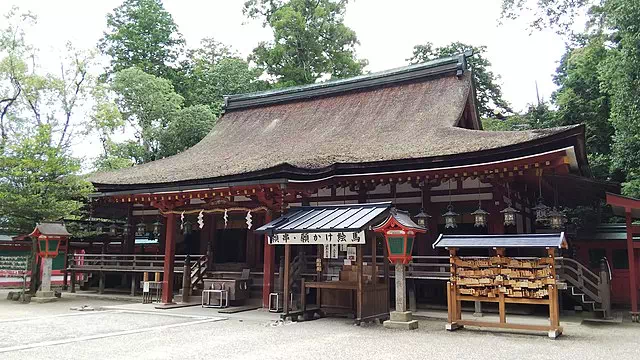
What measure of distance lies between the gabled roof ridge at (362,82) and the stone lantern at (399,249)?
29.5 feet

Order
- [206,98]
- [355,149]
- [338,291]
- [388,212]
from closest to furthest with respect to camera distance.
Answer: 1. [388,212]
2. [338,291]
3. [355,149]
4. [206,98]

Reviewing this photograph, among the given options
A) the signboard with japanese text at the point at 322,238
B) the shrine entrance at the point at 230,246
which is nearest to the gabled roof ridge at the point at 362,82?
the shrine entrance at the point at 230,246

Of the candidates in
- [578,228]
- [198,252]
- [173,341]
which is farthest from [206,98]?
[173,341]

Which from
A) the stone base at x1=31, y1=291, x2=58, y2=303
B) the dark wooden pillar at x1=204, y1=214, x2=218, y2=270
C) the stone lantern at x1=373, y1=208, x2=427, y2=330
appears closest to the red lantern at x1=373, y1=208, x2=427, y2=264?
the stone lantern at x1=373, y1=208, x2=427, y2=330

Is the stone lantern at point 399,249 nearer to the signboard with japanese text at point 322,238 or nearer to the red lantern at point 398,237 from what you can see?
the red lantern at point 398,237

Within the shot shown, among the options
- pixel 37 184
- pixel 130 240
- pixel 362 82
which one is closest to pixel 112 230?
pixel 130 240

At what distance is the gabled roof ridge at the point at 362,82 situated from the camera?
1683cm

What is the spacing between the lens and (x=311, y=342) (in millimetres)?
7824

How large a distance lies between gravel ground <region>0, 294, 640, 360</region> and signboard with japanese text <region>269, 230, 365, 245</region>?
1.70 metres

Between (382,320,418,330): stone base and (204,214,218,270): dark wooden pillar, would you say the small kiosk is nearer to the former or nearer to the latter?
(382,320,418,330): stone base

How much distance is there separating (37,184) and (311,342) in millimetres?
10607

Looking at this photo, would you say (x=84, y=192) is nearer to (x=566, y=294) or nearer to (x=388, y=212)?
(x=388, y=212)

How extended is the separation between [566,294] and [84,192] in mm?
13965

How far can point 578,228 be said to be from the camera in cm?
1628
